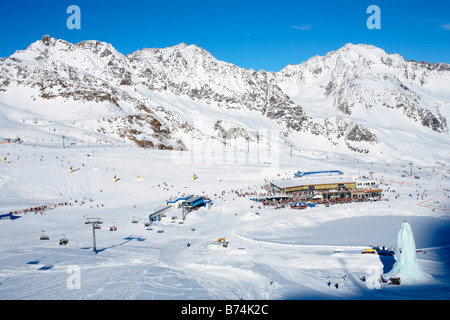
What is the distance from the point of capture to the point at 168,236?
31.1 m

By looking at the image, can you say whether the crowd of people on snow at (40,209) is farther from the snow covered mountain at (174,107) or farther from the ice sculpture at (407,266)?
the snow covered mountain at (174,107)

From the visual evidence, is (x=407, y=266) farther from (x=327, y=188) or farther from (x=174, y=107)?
(x=174, y=107)

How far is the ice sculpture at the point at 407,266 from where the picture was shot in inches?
778

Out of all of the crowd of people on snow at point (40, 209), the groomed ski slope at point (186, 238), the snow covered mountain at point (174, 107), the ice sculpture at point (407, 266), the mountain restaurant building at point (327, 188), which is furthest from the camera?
the snow covered mountain at point (174, 107)

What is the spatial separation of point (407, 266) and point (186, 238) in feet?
56.9

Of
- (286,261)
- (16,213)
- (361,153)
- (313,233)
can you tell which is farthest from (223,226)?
(361,153)

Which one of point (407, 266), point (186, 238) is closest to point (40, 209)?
point (186, 238)

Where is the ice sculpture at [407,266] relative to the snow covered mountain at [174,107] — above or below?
below

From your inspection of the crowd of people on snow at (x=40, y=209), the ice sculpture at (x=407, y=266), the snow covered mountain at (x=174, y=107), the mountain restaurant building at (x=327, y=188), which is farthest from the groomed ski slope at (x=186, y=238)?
the snow covered mountain at (x=174, y=107)

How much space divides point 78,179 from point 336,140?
13055cm

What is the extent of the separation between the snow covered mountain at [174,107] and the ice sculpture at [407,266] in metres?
77.4

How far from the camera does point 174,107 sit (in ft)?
497

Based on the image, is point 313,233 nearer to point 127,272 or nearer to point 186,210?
point 186,210

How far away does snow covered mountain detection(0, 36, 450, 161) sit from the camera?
100688 millimetres
